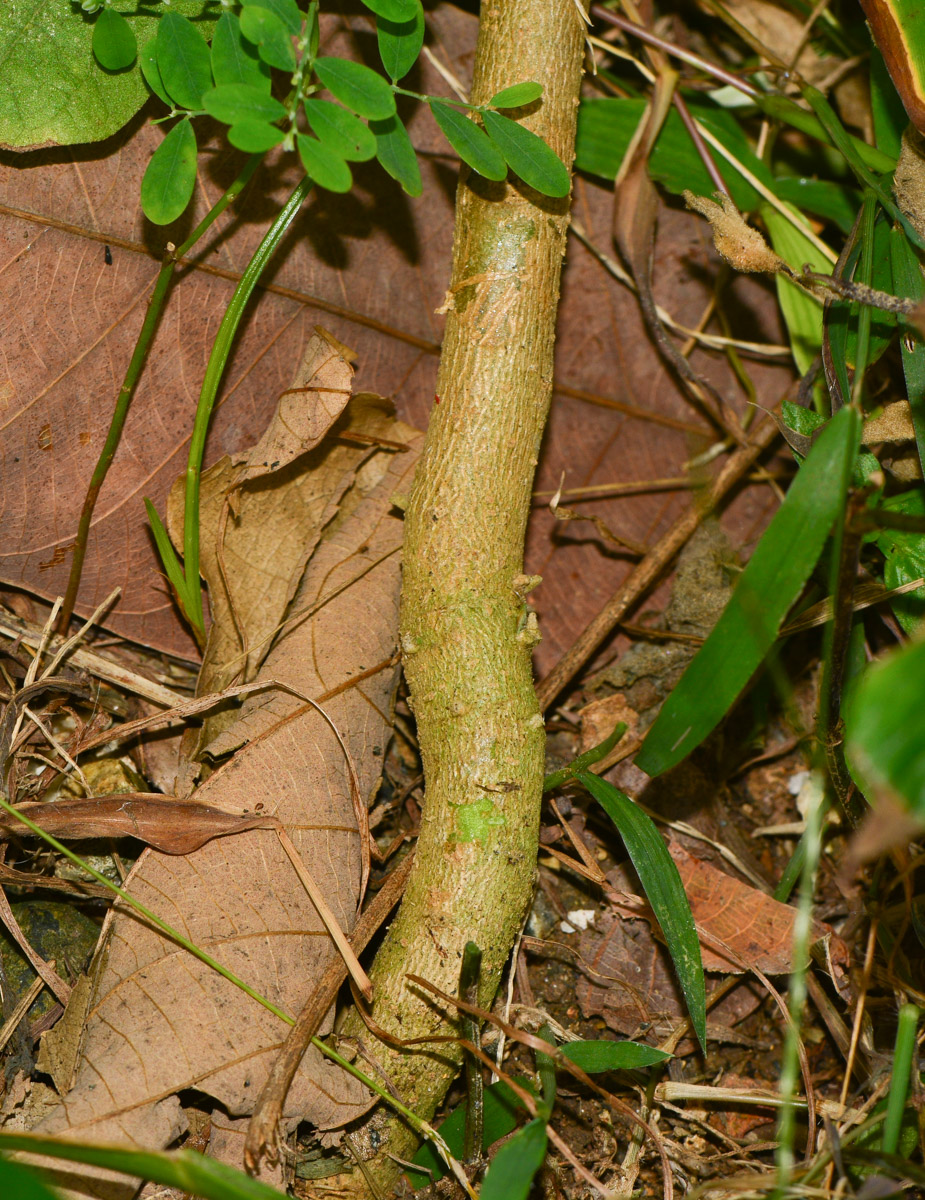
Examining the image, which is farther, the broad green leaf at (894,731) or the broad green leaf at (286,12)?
the broad green leaf at (286,12)

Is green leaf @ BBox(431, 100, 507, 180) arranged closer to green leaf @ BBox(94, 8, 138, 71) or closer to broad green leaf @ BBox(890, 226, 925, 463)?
green leaf @ BBox(94, 8, 138, 71)

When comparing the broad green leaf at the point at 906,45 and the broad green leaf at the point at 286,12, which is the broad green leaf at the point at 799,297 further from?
the broad green leaf at the point at 286,12

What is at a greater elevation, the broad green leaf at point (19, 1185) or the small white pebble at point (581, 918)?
the broad green leaf at point (19, 1185)

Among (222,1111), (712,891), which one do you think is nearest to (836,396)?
(712,891)

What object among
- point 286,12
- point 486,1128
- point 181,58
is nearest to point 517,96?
point 286,12

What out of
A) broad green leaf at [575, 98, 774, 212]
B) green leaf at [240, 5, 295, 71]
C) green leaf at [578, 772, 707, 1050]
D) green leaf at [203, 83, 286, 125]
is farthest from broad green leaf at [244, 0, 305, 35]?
green leaf at [578, 772, 707, 1050]

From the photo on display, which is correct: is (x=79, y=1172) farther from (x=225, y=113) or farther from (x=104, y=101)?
(x=104, y=101)

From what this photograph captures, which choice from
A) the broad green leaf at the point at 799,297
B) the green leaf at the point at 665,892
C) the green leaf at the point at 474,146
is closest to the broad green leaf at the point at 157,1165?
the green leaf at the point at 665,892
